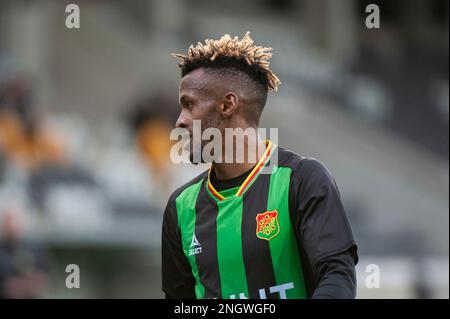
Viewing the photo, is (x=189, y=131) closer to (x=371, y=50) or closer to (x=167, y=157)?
(x=167, y=157)

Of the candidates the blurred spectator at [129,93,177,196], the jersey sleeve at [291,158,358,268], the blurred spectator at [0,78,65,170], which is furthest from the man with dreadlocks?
the blurred spectator at [129,93,177,196]

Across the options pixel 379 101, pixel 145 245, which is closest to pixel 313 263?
pixel 145 245

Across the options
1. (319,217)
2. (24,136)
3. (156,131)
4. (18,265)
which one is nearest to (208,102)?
(319,217)

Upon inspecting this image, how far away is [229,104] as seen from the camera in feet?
13.0

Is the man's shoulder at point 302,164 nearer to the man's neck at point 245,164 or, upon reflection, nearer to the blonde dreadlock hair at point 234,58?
the man's neck at point 245,164

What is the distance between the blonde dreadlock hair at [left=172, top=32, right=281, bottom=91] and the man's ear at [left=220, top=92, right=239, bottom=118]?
125 millimetres

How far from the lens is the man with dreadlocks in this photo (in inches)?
143

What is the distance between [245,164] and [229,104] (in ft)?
0.93

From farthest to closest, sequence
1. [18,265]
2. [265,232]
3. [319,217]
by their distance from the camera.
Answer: [18,265] < [265,232] < [319,217]

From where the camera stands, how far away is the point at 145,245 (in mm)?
12188

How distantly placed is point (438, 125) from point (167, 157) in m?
8.25

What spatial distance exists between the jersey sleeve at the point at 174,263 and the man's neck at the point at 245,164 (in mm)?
344

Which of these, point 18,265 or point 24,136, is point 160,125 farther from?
point 18,265
